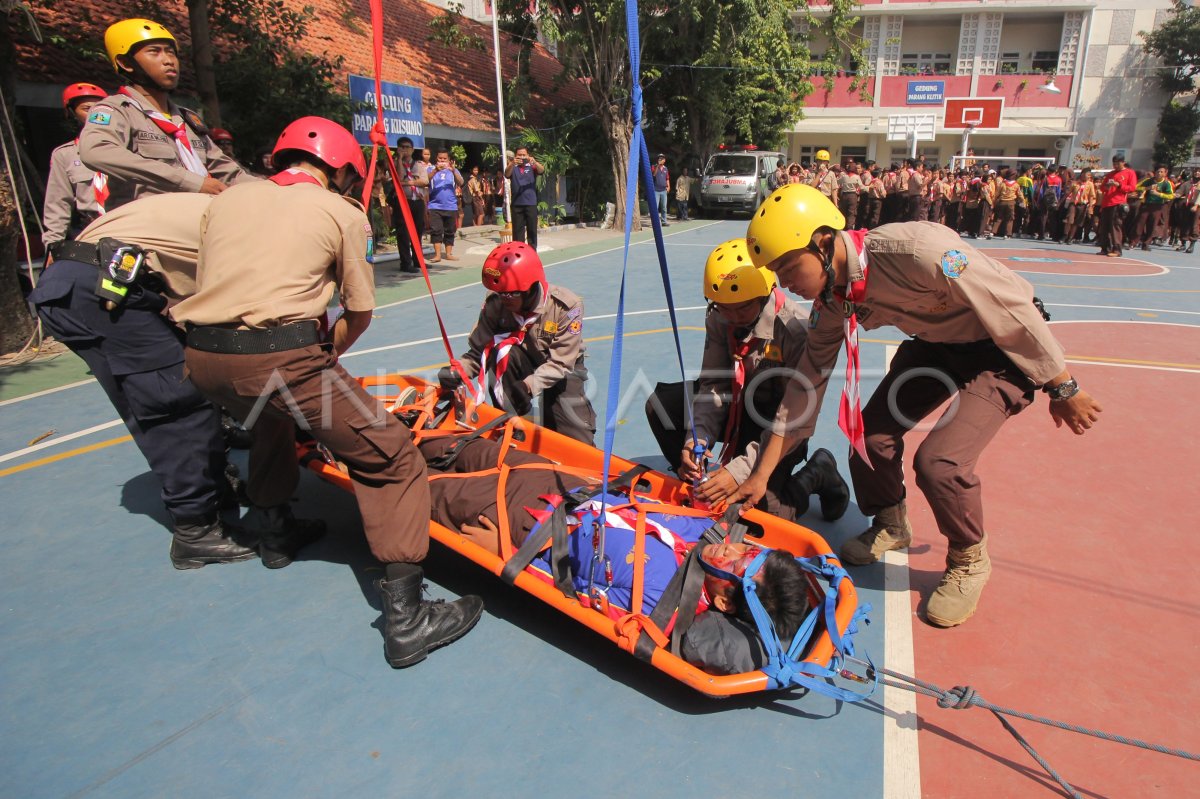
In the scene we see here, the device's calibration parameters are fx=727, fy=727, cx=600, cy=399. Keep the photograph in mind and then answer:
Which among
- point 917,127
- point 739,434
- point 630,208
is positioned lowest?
point 739,434

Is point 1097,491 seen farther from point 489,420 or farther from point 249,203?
point 249,203

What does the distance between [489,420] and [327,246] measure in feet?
5.69

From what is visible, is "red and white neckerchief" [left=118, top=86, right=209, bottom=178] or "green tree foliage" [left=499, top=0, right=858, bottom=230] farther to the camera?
"green tree foliage" [left=499, top=0, right=858, bottom=230]

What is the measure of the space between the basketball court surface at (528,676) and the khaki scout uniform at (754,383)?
60 cm

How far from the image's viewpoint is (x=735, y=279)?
3.65 metres

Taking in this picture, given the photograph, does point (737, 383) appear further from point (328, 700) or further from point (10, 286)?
point (10, 286)

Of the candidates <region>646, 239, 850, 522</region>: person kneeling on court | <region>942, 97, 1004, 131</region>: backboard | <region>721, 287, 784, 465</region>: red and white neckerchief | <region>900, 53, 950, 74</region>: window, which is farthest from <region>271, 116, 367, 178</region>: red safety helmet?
<region>900, 53, 950, 74</region>: window

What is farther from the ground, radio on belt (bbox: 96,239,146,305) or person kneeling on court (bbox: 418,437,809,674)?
radio on belt (bbox: 96,239,146,305)

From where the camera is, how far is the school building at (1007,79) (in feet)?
111

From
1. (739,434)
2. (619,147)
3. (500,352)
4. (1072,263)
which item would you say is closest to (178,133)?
(500,352)

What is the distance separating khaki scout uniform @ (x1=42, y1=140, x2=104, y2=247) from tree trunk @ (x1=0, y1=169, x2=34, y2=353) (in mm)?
2747

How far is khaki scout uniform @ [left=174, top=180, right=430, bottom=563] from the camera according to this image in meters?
2.80

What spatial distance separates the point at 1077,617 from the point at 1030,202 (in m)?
20.5

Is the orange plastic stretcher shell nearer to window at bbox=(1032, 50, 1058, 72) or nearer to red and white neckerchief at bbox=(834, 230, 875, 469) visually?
red and white neckerchief at bbox=(834, 230, 875, 469)
